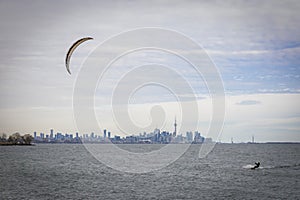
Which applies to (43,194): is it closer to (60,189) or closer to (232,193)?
(60,189)

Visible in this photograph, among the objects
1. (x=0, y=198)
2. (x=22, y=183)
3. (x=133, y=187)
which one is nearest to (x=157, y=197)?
(x=133, y=187)

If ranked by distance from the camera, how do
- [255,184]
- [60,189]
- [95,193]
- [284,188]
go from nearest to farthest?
[95,193] < [60,189] < [284,188] < [255,184]

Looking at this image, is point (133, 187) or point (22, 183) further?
point (22, 183)

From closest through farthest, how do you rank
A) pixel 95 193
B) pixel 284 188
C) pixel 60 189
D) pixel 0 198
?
pixel 0 198 < pixel 95 193 < pixel 60 189 < pixel 284 188

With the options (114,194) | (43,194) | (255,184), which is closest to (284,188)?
(255,184)

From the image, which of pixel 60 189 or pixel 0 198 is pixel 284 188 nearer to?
pixel 60 189

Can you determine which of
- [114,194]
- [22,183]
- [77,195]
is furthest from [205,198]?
[22,183]

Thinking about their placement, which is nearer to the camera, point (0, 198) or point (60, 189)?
point (0, 198)

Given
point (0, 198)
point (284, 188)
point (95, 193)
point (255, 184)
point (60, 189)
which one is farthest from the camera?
point (255, 184)
